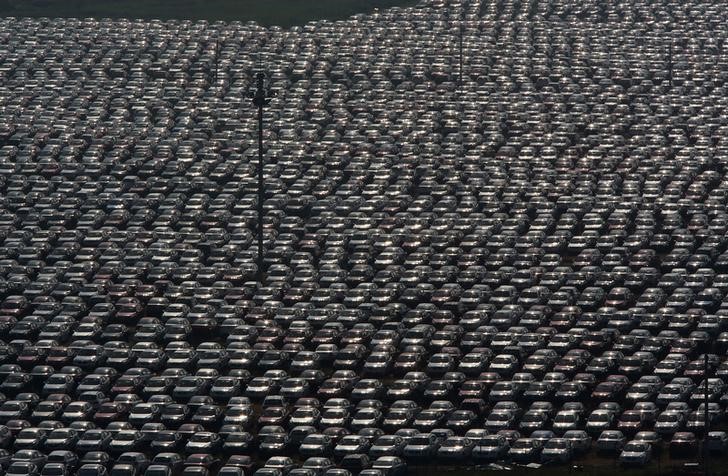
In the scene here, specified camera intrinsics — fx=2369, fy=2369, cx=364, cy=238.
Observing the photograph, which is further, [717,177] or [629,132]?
[629,132]

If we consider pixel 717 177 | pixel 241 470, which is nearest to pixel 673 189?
pixel 717 177

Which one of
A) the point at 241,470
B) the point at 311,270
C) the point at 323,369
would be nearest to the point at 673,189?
the point at 311,270

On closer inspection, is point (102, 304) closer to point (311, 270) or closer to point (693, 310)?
point (311, 270)

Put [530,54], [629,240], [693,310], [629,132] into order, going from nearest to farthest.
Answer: [693,310] → [629,240] → [629,132] → [530,54]

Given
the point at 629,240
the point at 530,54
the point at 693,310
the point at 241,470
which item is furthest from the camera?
the point at 530,54

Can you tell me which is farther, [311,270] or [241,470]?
[311,270]

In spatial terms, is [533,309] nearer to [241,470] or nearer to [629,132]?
[241,470]
